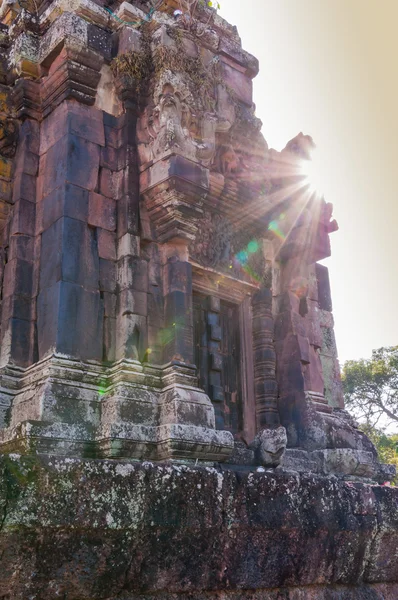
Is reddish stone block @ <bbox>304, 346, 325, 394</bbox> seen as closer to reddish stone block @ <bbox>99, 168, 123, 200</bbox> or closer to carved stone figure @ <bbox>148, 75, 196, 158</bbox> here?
carved stone figure @ <bbox>148, 75, 196, 158</bbox>

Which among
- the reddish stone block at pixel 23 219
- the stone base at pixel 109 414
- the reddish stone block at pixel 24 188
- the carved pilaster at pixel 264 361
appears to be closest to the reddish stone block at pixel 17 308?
the stone base at pixel 109 414

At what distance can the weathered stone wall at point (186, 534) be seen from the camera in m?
2.45

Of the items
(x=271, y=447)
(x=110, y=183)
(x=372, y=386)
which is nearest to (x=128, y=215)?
(x=110, y=183)

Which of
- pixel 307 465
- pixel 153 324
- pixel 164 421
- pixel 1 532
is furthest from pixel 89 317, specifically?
pixel 1 532

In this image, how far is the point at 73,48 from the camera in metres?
8.16

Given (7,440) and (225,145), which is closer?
(7,440)

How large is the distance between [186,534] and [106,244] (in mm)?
5320

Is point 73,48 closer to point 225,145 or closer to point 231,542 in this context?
point 225,145

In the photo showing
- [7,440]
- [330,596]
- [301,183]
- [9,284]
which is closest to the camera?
[330,596]

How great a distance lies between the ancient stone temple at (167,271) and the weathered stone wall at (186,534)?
0.11ft

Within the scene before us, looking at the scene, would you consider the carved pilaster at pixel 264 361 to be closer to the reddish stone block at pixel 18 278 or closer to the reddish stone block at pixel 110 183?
the reddish stone block at pixel 110 183

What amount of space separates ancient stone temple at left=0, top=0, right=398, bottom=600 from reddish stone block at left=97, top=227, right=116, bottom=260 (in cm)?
2

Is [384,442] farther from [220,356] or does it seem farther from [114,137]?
[114,137]

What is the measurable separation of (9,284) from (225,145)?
12.8ft
